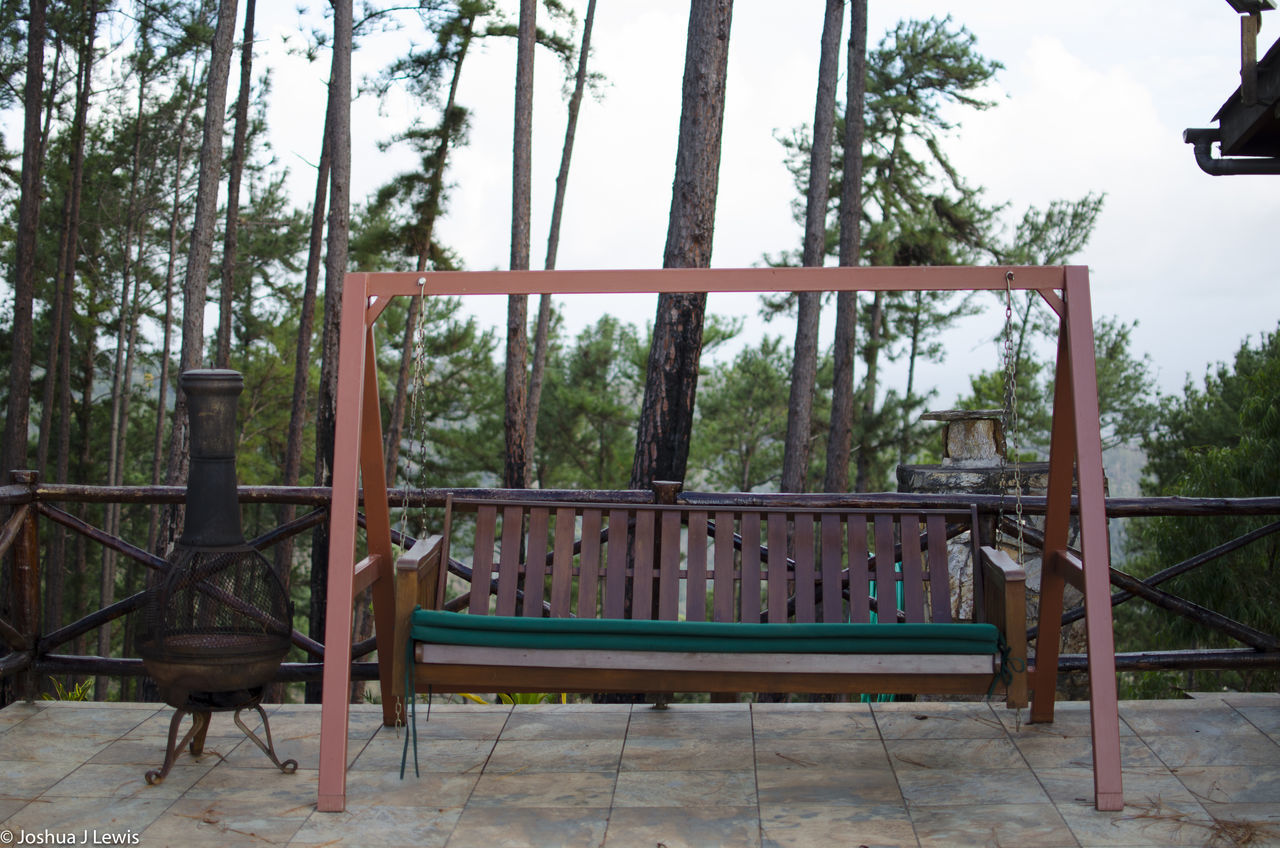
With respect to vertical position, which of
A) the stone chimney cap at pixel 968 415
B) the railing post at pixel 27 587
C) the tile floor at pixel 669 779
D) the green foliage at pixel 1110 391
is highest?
the green foliage at pixel 1110 391

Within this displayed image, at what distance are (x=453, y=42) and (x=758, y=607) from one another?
16210 mm

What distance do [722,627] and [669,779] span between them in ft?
2.10

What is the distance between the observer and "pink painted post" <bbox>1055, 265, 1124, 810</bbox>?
2977 millimetres

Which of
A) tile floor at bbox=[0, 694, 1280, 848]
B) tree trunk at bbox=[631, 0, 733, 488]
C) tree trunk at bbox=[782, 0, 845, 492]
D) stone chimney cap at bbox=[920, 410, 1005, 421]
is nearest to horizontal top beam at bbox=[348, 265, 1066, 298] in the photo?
tile floor at bbox=[0, 694, 1280, 848]

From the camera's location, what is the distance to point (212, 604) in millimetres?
3479

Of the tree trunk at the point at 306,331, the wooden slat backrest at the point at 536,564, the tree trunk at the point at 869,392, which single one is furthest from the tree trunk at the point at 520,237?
the wooden slat backrest at the point at 536,564

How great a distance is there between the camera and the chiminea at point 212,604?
337 cm

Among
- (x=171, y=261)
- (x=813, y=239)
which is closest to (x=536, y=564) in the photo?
(x=813, y=239)

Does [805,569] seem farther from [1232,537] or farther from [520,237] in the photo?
[1232,537]

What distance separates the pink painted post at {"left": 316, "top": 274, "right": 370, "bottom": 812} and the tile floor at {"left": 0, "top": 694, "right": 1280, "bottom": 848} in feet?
0.44

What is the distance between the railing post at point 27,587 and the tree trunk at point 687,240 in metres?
3.06

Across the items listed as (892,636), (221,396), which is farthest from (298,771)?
(892,636)

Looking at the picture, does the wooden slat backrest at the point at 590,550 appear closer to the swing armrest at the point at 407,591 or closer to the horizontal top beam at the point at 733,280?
the swing armrest at the point at 407,591

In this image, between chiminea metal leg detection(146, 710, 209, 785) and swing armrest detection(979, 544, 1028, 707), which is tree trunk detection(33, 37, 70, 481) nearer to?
chiminea metal leg detection(146, 710, 209, 785)
